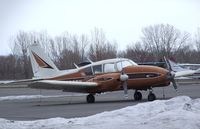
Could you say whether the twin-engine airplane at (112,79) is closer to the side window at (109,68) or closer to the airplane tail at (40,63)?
the side window at (109,68)

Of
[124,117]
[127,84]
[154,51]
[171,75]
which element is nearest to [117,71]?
[127,84]

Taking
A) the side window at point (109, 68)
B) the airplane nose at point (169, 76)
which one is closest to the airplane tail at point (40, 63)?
the side window at point (109, 68)

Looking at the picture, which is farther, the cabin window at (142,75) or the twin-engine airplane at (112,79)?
the twin-engine airplane at (112,79)

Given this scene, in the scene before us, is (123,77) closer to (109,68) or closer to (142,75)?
(142,75)

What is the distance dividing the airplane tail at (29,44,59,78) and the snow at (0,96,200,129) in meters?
15.6

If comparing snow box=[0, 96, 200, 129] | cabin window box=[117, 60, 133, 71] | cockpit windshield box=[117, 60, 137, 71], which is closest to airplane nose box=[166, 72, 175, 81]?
cockpit windshield box=[117, 60, 137, 71]

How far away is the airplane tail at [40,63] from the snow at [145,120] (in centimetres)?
1561

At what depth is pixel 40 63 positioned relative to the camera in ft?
95.3

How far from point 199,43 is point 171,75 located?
100037 mm

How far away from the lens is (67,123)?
40.3ft

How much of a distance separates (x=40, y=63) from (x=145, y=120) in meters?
18.4

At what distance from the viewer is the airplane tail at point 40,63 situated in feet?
94.5

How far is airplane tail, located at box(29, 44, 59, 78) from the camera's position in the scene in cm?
2880

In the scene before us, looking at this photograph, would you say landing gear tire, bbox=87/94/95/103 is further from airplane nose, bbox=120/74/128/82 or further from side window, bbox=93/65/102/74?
airplane nose, bbox=120/74/128/82
